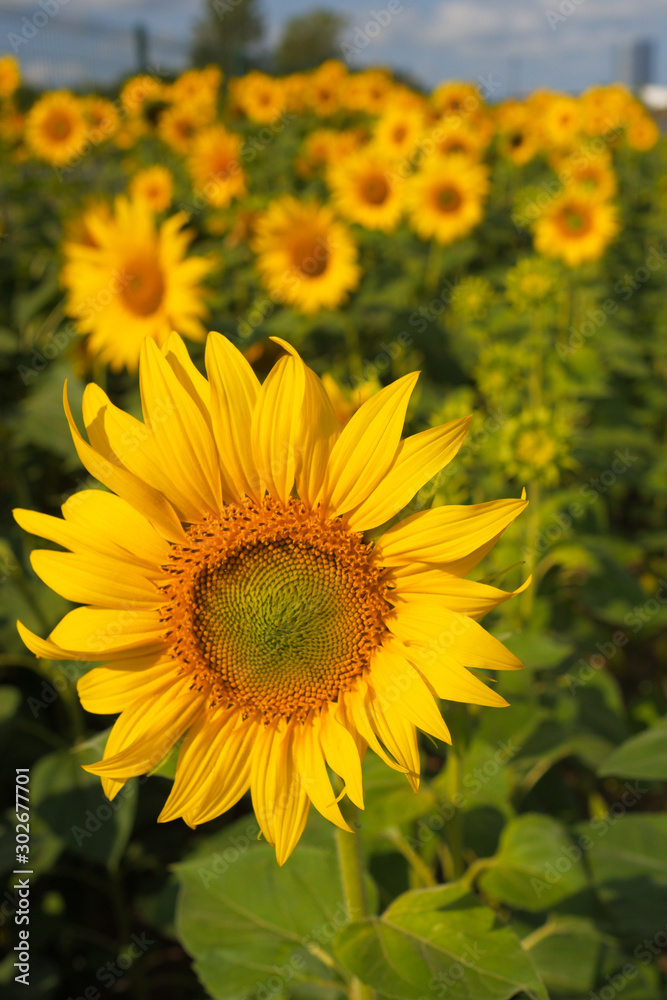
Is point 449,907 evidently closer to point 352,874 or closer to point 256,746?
point 352,874

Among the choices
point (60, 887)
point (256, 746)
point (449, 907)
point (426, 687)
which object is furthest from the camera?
point (60, 887)

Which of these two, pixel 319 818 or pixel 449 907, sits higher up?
pixel 449 907

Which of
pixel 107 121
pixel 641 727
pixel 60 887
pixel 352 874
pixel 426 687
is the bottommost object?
pixel 60 887

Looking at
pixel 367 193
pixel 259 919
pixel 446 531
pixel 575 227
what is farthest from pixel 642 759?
pixel 367 193

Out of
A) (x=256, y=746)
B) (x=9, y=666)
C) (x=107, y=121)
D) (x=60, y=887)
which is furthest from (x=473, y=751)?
(x=107, y=121)

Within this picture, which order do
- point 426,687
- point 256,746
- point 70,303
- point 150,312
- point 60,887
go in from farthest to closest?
point 70,303
point 150,312
point 60,887
point 256,746
point 426,687

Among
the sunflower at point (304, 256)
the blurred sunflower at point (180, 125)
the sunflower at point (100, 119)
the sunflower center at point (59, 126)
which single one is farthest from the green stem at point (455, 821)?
the blurred sunflower at point (180, 125)

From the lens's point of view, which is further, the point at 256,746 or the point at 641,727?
the point at 641,727
